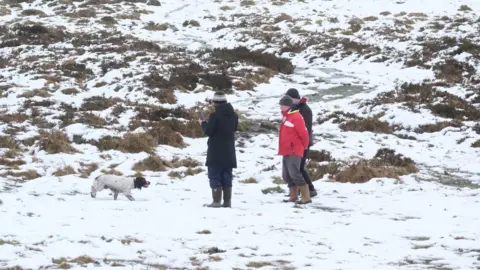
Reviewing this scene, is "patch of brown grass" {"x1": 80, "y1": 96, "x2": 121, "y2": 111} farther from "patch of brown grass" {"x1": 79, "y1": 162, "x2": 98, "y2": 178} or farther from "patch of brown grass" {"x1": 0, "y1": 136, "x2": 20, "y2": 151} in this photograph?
"patch of brown grass" {"x1": 79, "y1": 162, "x2": 98, "y2": 178}

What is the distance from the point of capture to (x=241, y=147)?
13.0 meters

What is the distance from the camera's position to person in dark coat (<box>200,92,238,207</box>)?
8047mm

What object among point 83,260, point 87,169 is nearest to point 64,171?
point 87,169

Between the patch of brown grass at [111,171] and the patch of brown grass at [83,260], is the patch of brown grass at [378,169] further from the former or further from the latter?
the patch of brown grass at [83,260]

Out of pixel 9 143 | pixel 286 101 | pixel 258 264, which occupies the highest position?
pixel 286 101

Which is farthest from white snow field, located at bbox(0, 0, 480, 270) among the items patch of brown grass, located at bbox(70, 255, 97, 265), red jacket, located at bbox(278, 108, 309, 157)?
red jacket, located at bbox(278, 108, 309, 157)

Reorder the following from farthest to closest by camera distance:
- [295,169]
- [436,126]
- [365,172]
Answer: [436,126]
[365,172]
[295,169]

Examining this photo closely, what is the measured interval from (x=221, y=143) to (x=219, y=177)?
539 mm

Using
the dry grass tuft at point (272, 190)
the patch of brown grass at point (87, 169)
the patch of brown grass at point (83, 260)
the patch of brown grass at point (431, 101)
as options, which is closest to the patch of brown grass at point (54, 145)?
the patch of brown grass at point (87, 169)

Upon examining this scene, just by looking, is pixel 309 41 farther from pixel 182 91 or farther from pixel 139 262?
pixel 139 262

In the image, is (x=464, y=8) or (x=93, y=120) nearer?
(x=93, y=120)

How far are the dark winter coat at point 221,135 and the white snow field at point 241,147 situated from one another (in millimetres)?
802

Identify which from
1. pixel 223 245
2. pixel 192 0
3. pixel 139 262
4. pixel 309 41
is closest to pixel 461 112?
pixel 223 245

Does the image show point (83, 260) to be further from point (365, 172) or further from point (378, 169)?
point (378, 169)
